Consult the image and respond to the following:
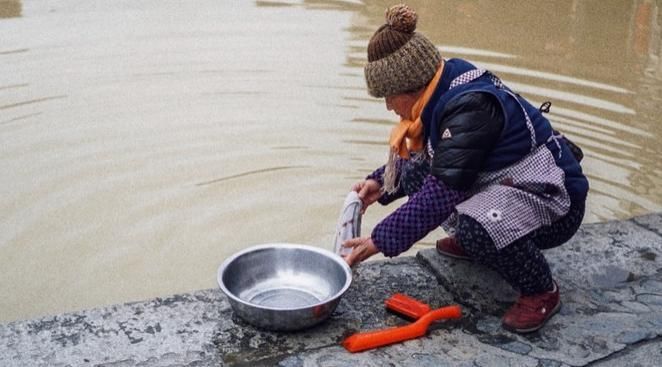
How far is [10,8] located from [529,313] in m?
7.39

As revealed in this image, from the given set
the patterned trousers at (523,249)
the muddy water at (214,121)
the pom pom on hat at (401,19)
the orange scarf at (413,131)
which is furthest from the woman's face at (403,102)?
the muddy water at (214,121)

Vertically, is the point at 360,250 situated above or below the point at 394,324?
above

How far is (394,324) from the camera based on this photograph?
2.99 m

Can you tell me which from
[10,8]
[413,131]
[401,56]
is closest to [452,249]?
[413,131]

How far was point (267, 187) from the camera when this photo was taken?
518 cm

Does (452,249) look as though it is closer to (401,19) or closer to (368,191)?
(368,191)

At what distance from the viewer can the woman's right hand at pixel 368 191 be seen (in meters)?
3.43

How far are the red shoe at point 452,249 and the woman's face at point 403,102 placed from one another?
0.61m

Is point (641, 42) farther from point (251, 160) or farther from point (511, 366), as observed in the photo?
point (511, 366)

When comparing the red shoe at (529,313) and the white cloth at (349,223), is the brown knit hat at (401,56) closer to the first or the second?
the white cloth at (349,223)

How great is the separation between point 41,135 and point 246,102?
1.54m

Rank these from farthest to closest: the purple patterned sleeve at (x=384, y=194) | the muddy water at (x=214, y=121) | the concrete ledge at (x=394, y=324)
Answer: the muddy water at (x=214, y=121), the purple patterned sleeve at (x=384, y=194), the concrete ledge at (x=394, y=324)

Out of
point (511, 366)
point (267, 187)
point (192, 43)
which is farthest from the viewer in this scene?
point (192, 43)

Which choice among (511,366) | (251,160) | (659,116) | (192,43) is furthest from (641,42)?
(511,366)
